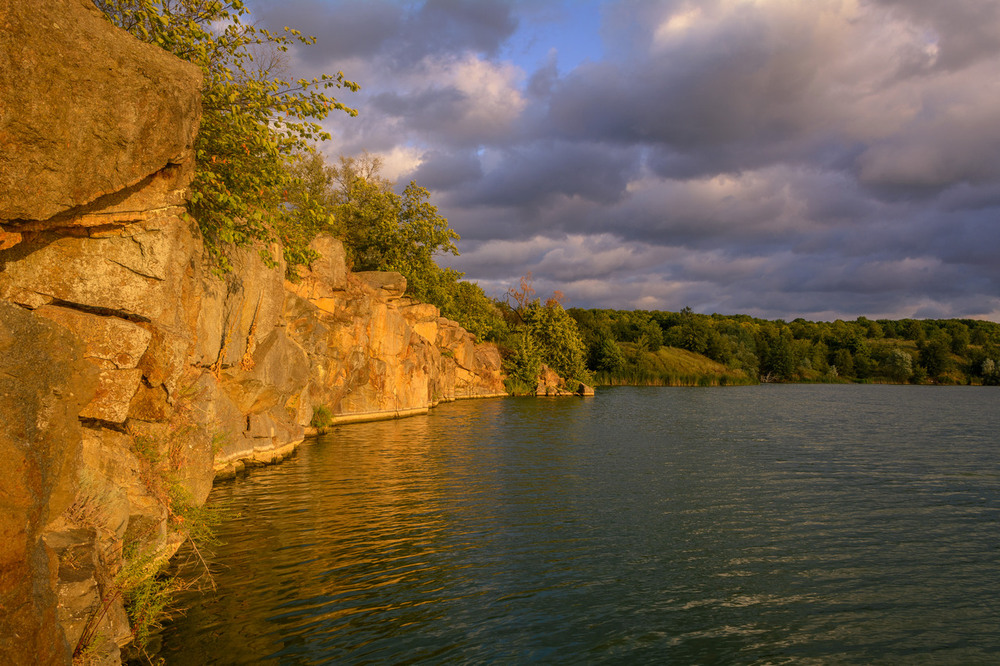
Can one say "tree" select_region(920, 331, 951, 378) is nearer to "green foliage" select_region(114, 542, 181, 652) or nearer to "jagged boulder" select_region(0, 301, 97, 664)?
"green foliage" select_region(114, 542, 181, 652)

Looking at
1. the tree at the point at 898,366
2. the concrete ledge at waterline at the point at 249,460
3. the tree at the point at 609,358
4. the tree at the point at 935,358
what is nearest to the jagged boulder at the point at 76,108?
the concrete ledge at waterline at the point at 249,460

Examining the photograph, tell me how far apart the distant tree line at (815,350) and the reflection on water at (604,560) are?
77.3 meters

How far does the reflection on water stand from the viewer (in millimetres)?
9039

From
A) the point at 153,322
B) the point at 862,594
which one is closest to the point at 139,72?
the point at 153,322

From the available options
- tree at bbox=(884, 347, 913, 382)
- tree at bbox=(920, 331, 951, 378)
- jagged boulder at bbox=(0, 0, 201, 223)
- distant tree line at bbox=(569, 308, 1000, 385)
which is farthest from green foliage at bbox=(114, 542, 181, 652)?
tree at bbox=(920, 331, 951, 378)

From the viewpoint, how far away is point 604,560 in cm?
1262

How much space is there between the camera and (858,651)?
349 inches

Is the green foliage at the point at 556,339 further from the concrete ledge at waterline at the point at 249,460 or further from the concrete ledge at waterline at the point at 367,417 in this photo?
the concrete ledge at waterline at the point at 249,460

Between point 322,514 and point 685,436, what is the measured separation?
22615 millimetres

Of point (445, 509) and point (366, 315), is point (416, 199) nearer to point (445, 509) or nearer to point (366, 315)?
point (366, 315)

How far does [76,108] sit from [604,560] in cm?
1228

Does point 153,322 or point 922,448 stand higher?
point 153,322

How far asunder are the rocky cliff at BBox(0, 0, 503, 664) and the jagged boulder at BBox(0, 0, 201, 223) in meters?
0.02

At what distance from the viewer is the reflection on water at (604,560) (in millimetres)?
9039
